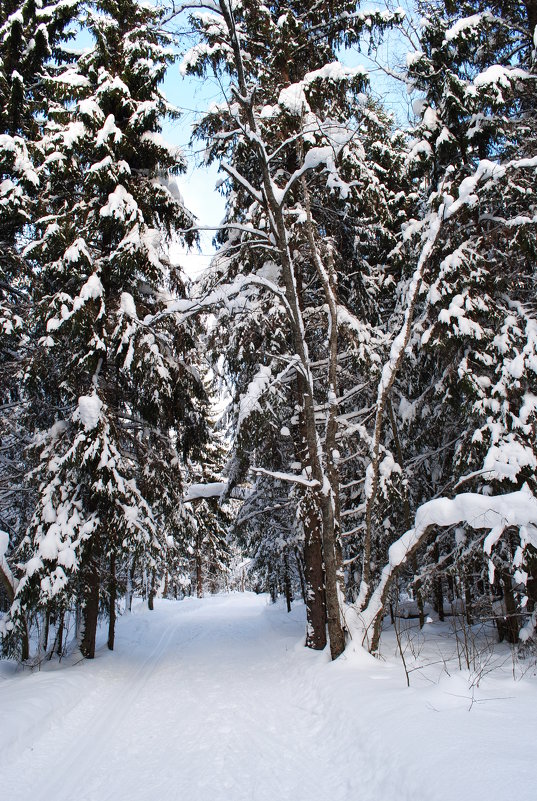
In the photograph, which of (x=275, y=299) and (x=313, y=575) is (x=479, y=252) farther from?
(x=313, y=575)

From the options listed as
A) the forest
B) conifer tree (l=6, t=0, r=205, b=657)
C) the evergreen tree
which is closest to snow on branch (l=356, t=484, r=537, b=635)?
the forest

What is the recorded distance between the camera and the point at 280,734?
198 inches

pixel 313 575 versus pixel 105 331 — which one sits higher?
pixel 105 331

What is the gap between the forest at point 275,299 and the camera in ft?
24.7

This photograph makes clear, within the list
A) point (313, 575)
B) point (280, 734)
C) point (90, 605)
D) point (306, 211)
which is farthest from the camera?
point (313, 575)

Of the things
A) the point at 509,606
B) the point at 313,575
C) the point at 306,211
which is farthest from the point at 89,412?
the point at 509,606

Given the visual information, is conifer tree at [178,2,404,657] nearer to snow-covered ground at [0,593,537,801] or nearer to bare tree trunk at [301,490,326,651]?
bare tree trunk at [301,490,326,651]

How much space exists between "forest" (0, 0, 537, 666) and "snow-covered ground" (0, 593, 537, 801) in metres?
1.33

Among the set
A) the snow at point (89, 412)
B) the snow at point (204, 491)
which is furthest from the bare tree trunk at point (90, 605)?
the snow at point (204, 491)

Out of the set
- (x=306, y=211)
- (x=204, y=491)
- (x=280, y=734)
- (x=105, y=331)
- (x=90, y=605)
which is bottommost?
(x=280, y=734)

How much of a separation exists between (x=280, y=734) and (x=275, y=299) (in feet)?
23.7

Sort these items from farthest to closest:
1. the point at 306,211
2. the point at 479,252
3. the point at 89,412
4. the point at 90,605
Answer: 1. the point at 479,252
2. the point at 90,605
3. the point at 89,412
4. the point at 306,211

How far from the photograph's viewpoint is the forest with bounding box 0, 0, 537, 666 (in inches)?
296

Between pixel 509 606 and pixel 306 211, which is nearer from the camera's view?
pixel 306 211
